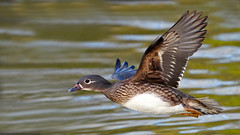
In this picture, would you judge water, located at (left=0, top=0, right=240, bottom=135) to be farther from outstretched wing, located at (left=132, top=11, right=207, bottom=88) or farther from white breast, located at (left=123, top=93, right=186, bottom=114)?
outstretched wing, located at (left=132, top=11, right=207, bottom=88)

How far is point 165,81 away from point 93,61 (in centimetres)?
583

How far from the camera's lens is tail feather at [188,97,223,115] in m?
7.37

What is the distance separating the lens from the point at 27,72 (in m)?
12.8

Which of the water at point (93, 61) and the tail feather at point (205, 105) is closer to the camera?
the tail feather at point (205, 105)

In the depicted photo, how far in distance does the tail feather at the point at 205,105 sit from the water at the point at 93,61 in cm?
138

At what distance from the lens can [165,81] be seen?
7.39 m

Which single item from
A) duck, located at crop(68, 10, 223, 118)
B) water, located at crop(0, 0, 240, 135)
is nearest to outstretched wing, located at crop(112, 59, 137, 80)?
duck, located at crop(68, 10, 223, 118)

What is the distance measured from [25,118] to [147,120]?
6.35 feet

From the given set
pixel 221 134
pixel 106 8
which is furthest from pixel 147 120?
pixel 106 8

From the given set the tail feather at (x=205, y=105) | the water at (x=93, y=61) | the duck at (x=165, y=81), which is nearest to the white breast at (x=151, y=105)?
the duck at (x=165, y=81)

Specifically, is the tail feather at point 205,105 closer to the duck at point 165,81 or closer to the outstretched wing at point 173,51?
the duck at point 165,81

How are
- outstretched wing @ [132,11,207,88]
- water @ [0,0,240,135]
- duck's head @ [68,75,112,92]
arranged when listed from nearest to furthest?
outstretched wing @ [132,11,207,88] → duck's head @ [68,75,112,92] → water @ [0,0,240,135]

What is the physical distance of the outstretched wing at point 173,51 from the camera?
275 inches

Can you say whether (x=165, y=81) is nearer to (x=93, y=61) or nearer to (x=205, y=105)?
(x=205, y=105)
